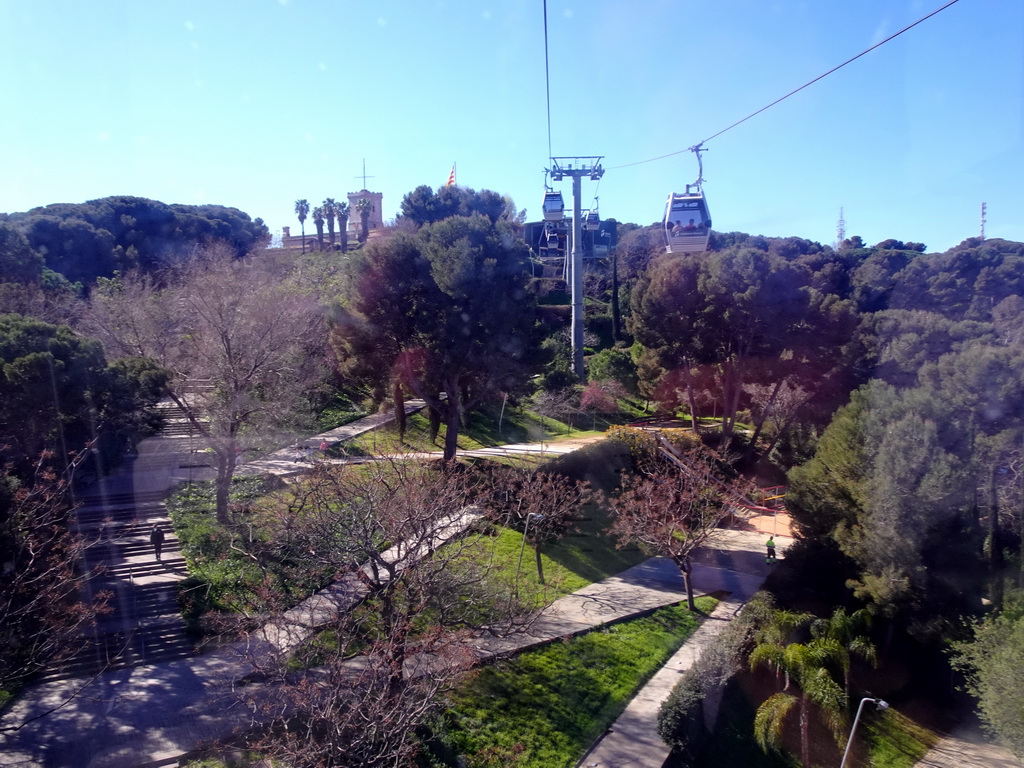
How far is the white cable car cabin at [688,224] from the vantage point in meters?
21.0

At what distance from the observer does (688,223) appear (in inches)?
828

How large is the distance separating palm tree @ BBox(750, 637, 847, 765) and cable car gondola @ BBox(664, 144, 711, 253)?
13.1 m

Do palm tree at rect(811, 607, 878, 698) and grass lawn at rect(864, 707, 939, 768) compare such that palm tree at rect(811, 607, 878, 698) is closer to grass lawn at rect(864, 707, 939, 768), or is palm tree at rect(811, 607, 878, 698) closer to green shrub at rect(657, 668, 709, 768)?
grass lawn at rect(864, 707, 939, 768)

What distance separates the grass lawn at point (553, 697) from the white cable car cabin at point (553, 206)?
22.3m

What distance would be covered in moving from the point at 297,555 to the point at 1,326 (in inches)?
268

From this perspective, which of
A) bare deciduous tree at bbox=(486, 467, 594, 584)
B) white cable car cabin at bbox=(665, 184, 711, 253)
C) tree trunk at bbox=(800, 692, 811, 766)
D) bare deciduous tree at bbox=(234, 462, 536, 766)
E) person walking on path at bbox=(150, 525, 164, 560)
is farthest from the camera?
white cable car cabin at bbox=(665, 184, 711, 253)

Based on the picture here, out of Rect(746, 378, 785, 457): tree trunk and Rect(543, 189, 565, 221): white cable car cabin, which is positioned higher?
Rect(543, 189, 565, 221): white cable car cabin

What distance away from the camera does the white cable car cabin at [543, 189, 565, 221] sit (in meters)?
30.8

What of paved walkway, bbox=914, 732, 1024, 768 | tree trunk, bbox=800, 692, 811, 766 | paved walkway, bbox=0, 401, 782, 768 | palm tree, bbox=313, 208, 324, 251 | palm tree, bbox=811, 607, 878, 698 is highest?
palm tree, bbox=313, 208, 324, 251

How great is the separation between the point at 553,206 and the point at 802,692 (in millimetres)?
24257

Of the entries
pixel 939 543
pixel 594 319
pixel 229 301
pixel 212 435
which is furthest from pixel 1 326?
pixel 594 319

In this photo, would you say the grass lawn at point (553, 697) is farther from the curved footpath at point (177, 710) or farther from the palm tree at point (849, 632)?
the palm tree at point (849, 632)

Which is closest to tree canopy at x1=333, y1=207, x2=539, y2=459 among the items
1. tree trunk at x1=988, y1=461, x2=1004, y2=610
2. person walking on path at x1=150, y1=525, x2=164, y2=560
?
person walking on path at x1=150, y1=525, x2=164, y2=560

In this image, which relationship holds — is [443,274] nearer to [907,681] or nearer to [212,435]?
[212,435]
